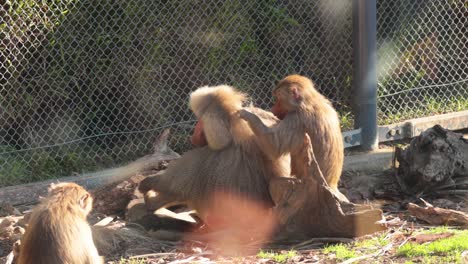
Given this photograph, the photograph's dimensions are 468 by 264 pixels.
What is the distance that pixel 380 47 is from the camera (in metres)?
11.6

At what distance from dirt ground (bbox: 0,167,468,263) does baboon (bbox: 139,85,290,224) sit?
1.45 feet

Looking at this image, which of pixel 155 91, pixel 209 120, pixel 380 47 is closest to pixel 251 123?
pixel 209 120

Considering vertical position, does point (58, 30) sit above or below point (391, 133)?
above

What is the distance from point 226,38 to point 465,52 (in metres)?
3.77

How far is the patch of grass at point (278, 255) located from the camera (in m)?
7.04

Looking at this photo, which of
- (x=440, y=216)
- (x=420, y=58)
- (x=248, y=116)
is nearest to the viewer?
(x=248, y=116)

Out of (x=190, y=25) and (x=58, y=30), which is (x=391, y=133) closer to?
(x=190, y=25)

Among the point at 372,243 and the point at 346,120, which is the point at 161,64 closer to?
the point at 346,120

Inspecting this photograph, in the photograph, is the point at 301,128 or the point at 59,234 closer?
the point at 59,234

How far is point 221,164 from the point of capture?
308 inches

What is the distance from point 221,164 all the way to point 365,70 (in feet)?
10.5

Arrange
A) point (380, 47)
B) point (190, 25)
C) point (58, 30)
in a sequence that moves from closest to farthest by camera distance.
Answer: point (58, 30)
point (190, 25)
point (380, 47)

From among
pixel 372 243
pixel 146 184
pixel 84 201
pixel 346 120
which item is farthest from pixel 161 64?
pixel 84 201

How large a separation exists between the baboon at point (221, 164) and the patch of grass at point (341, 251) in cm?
79
